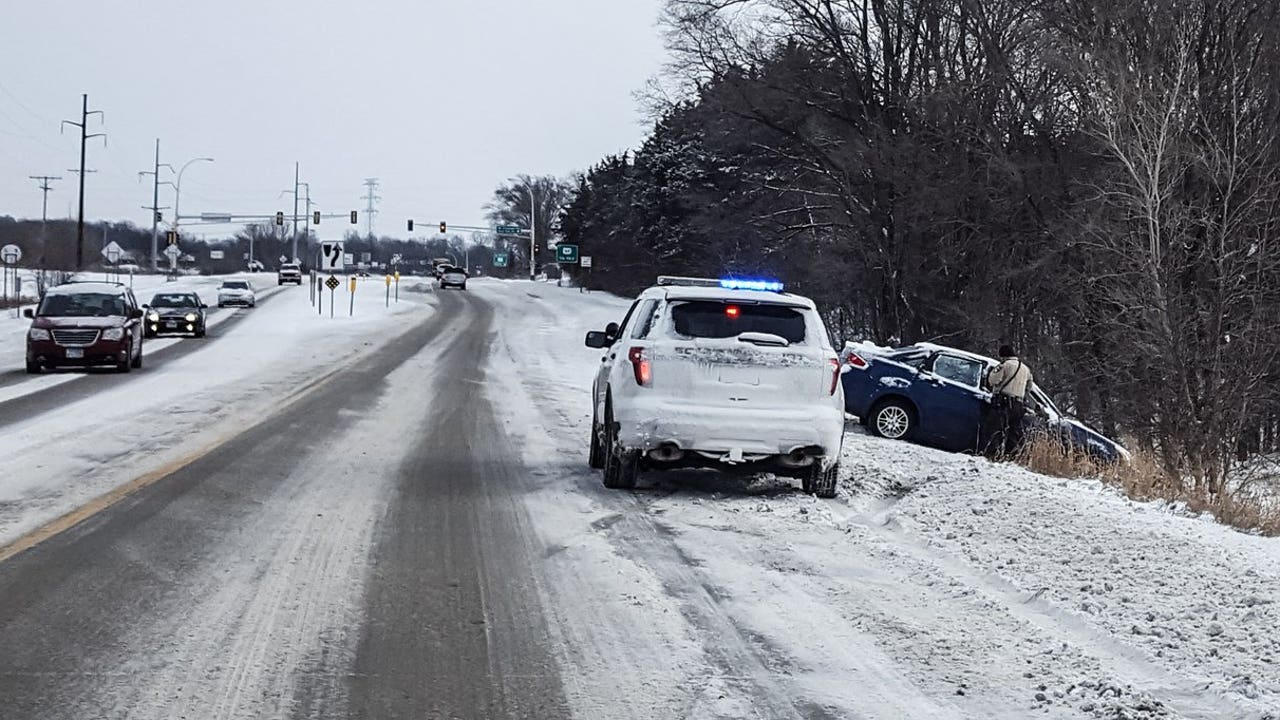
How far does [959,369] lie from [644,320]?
9.70 meters

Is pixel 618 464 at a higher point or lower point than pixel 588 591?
higher

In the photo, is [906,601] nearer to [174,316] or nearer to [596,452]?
[596,452]

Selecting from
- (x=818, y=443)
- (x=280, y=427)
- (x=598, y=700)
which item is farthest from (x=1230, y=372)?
(x=598, y=700)

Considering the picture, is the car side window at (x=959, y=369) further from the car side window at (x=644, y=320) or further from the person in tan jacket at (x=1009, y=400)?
the car side window at (x=644, y=320)

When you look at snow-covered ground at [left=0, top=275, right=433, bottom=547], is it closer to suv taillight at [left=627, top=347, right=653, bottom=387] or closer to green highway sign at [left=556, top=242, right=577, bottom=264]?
suv taillight at [left=627, top=347, right=653, bottom=387]

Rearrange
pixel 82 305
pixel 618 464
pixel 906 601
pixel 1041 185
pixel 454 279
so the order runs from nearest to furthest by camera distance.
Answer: pixel 906 601, pixel 618 464, pixel 82 305, pixel 1041 185, pixel 454 279

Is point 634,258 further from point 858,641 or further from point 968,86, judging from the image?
point 858,641

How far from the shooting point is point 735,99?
3753 cm

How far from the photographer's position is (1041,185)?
108 ft

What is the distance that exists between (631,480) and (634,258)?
7135 cm

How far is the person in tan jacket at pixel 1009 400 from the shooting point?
62.2 feet

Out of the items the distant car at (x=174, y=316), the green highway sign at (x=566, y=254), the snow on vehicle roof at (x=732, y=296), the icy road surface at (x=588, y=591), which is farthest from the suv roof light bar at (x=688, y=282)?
the green highway sign at (x=566, y=254)

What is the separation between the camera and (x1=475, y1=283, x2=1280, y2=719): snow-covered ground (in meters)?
5.76

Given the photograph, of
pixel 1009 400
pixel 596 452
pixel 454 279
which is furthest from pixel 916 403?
pixel 454 279
